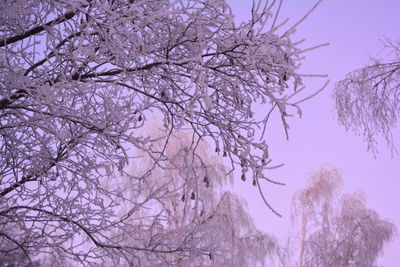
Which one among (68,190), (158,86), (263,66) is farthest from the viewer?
(68,190)

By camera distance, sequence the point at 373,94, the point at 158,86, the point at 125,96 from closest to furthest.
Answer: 1. the point at 158,86
2. the point at 125,96
3. the point at 373,94

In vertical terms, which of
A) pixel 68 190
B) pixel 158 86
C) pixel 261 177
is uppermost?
pixel 158 86

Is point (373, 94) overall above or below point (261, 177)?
above

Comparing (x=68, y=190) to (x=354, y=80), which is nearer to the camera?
(x=68, y=190)

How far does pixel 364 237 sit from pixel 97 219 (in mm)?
12793

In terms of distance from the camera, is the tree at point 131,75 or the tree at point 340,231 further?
the tree at point 340,231

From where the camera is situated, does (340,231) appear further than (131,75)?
Yes

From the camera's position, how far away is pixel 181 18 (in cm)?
284

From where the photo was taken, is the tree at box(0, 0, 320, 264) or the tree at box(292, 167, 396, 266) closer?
the tree at box(0, 0, 320, 264)

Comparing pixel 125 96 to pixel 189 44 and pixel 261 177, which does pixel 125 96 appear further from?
pixel 261 177

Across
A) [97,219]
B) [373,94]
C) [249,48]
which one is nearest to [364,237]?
[373,94]

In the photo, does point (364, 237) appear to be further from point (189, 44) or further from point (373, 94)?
point (189, 44)

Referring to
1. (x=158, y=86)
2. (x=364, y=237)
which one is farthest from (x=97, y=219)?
(x=364, y=237)

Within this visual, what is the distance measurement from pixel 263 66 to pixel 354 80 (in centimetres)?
419
